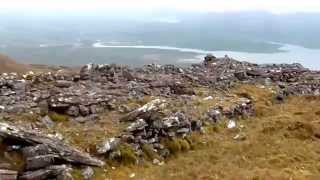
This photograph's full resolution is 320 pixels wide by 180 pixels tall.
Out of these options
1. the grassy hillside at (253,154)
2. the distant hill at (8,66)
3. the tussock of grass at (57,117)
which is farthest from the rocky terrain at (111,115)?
the distant hill at (8,66)

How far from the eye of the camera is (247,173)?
29.6 metres

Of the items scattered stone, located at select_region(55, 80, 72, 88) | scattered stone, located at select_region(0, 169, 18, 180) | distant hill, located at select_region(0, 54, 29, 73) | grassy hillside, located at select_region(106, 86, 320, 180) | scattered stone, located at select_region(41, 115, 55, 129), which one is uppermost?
scattered stone, located at select_region(55, 80, 72, 88)

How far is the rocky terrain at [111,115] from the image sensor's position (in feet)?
95.7

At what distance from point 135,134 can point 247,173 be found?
7.79 m

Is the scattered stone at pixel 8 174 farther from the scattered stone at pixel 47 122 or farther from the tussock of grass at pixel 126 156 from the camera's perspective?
the scattered stone at pixel 47 122

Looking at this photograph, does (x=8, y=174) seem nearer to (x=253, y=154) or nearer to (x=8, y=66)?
(x=253, y=154)

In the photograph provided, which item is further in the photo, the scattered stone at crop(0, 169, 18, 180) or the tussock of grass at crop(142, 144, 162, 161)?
the tussock of grass at crop(142, 144, 162, 161)

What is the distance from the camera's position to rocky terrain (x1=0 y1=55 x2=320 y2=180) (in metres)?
29.2

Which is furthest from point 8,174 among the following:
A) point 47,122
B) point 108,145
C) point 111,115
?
point 111,115

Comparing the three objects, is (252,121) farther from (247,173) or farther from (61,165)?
(61,165)

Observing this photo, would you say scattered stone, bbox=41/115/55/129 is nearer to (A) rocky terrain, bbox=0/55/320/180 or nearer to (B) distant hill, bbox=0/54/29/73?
(A) rocky terrain, bbox=0/55/320/180

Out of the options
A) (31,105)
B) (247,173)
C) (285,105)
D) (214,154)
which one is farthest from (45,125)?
(285,105)

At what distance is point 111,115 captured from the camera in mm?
37500

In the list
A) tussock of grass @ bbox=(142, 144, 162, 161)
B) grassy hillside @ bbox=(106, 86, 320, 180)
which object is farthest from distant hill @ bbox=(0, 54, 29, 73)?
tussock of grass @ bbox=(142, 144, 162, 161)
